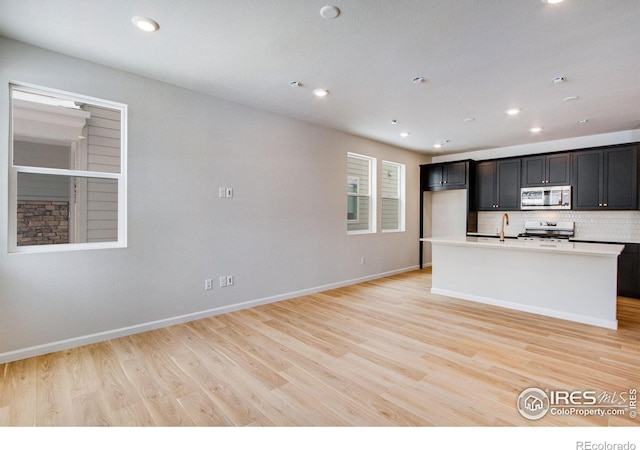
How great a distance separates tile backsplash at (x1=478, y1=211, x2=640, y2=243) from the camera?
5121 millimetres

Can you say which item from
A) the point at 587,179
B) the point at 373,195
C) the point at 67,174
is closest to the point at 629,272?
the point at 587,179

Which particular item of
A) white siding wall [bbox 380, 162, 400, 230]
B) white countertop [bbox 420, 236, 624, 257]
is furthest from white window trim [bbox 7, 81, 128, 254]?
white siding wall [bbox 380, 162, 400, 230]

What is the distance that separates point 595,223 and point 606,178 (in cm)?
86

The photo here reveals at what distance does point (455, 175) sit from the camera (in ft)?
21.9

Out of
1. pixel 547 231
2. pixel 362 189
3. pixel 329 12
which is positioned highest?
pixel 329 12

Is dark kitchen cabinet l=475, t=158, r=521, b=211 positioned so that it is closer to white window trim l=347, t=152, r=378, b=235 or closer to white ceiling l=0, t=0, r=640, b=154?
white ceiling l=0, t=0, r=640, b=154

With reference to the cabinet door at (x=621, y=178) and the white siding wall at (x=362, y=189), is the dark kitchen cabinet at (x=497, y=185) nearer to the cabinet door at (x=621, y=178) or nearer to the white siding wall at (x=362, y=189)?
the cabinet door at (x=621, y=178)

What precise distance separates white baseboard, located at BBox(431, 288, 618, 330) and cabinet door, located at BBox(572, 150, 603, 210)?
8.53ft

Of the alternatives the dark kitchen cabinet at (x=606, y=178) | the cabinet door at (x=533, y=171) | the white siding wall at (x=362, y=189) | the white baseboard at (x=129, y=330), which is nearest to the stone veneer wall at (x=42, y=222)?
the white baseboard at (x=129, y=330)

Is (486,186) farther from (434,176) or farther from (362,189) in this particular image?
(362,189)

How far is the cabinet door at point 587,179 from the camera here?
517 cm
